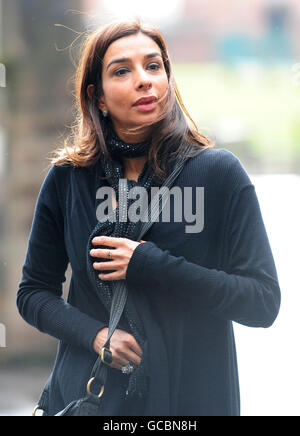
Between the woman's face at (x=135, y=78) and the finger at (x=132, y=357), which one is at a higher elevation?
the woman's face at (x=135, y=78)

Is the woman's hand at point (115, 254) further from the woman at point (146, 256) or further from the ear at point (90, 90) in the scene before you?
the ear at point (90, 90)

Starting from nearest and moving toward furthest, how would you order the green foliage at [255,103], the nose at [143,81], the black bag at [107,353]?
the black bag at [107,353]
the nose at [143,81]
the green foliage at [255,103]

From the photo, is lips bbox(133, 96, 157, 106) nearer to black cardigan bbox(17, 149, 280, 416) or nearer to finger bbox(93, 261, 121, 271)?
black cardigan bbox(17, 149, 280, 416)

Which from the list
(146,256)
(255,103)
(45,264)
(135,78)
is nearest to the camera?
(146,256)

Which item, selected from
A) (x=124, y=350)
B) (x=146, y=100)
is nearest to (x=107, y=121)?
(x=146, y=100)

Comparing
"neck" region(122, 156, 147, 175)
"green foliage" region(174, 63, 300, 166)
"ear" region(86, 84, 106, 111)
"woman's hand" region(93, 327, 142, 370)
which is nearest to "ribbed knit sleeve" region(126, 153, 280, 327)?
"woman's hand" region(93, 327, 142, 370)

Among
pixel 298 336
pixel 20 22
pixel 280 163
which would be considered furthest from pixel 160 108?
pixel 20 22

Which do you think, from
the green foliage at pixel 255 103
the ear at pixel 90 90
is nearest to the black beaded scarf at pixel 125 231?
the ear at pixel 90 90

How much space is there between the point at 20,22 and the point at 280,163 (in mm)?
1785

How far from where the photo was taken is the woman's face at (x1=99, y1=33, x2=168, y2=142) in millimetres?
1647

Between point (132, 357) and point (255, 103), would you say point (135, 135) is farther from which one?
point (255, 103)

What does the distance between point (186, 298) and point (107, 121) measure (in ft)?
1.72

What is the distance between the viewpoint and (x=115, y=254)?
1585mm

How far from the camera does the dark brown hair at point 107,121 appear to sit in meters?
1.67
